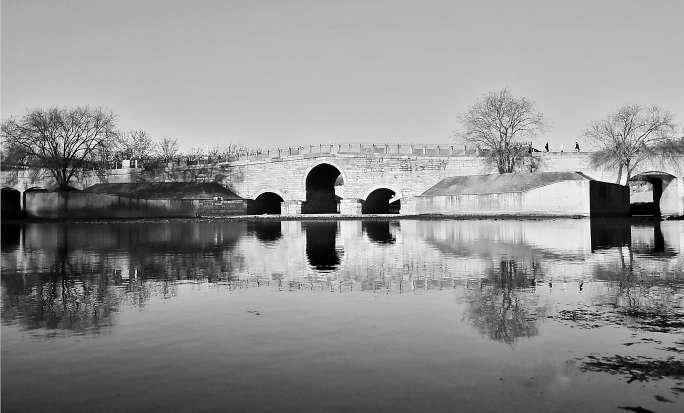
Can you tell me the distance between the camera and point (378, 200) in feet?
245

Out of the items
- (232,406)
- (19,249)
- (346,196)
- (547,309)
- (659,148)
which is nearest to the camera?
(232,406)

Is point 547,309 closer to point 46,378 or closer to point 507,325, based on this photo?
point 507,325

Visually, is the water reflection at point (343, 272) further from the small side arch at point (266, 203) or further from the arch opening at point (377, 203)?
the small side arch at point (266, 203)

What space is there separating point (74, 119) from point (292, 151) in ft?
80.9

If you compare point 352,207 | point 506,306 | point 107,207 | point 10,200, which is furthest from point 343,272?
point 10,200

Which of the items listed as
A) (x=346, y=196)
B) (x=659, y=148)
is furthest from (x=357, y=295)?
(x=659, y=148)

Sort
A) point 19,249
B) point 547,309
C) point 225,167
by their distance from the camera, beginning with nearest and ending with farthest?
point 547,309
point 19,249
point 225,167

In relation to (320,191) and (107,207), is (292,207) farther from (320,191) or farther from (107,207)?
(107,207)

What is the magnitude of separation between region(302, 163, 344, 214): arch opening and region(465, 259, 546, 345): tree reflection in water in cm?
5681

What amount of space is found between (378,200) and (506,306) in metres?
65.2

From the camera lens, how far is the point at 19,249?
74.6ft

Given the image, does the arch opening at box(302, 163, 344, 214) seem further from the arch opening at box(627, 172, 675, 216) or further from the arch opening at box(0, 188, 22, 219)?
the arch opening at box(0, 188, 22, 219)

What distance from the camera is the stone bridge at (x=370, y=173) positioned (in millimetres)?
65875

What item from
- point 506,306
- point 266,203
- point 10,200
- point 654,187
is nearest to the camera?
point 506,306
